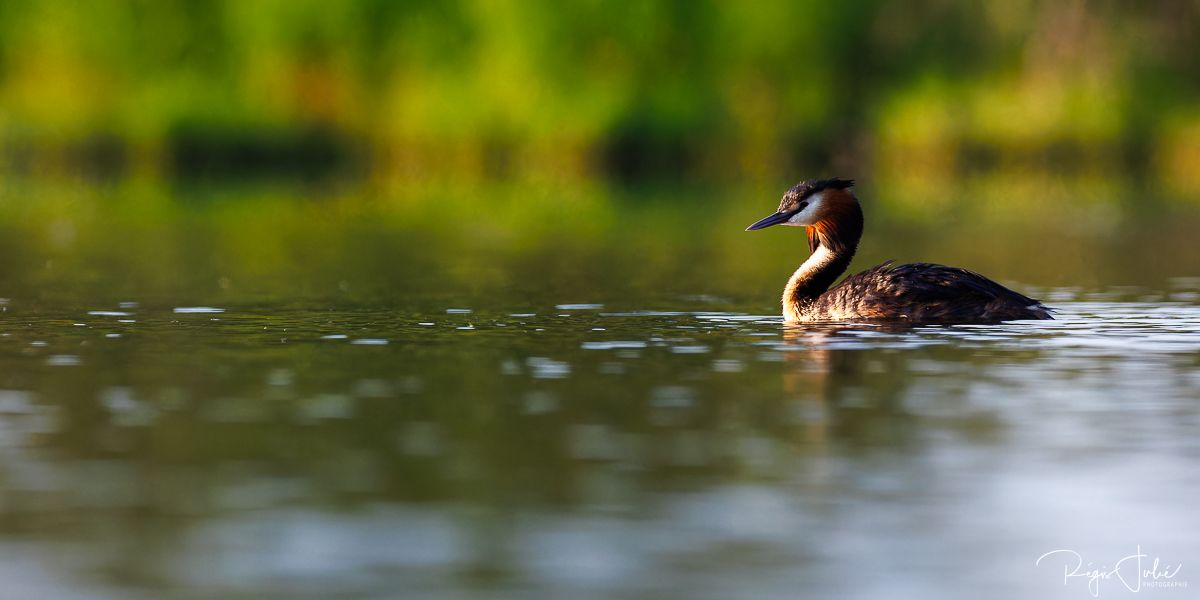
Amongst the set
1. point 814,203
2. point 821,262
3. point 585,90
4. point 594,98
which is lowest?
point 821,262

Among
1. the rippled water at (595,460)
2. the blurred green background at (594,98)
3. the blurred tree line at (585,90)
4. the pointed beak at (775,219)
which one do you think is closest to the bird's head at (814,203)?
the pointed beak at (775,219)

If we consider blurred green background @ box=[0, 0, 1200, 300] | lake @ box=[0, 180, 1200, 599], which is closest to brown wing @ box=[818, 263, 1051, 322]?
lake @ box=[0, 180, 1200, 599]

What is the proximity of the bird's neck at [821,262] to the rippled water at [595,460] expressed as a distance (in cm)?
75

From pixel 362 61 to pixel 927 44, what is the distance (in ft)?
50.3

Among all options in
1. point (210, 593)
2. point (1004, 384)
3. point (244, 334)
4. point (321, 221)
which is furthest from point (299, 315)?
point (321, 221)

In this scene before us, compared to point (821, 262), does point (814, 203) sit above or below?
above

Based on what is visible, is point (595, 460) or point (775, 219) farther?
point (775, 219)

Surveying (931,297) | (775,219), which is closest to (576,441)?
(931,297)

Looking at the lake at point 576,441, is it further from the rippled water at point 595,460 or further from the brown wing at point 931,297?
the brown wing at point 931,297

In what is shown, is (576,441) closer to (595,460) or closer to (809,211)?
(595,460)

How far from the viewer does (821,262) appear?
1722 cm

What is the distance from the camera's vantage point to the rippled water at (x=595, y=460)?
789 cm

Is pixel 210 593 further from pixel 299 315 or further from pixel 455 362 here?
pixel 299 315

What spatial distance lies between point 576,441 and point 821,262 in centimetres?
689
